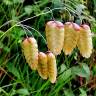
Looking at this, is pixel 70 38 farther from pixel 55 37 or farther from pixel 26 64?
pixel 26 64

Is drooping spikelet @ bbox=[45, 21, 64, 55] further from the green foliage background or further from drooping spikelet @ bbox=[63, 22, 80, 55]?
the green foliage background

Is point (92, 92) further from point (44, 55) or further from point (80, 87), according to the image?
point (44, 55)

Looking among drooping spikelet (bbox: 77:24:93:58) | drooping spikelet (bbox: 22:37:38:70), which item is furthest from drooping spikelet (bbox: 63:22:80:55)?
drooping spikelet (bbox: 22:37:38:70)

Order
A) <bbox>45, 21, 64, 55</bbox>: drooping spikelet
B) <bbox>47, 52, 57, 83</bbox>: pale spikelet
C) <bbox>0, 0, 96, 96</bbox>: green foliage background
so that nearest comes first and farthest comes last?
<bbox>45, 21, 64, 55</bbox>: drooping spikelet < <bbox>47, 52, 57, 83</bbox>: pale spikelet < <bbox>0, 0, 96, 96</bbox>: green foliage background

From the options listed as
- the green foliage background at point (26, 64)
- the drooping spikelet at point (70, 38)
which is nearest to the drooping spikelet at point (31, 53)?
the drooping spikelet at point (70, 38)

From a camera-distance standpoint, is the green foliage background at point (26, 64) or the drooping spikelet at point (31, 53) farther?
the green foliage background at point (26, 64)

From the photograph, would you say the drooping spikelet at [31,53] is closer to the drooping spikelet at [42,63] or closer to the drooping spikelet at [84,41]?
the drooping spikelet at [42,63]

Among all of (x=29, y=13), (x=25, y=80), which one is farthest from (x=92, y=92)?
(x=29, y=13)
